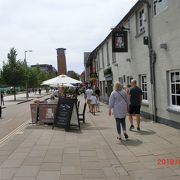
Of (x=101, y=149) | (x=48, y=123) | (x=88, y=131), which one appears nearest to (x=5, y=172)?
(x=101, y=149)

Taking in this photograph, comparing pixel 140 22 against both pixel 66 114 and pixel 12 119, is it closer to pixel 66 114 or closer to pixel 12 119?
pixel 66 114

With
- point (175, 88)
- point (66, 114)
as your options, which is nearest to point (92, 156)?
point (66, 114)

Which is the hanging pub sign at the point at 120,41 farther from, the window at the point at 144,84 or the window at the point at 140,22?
the window at the point at 144,84

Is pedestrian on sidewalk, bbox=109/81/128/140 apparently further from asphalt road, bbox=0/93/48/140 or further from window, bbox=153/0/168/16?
window, bbox=153/0/168/16

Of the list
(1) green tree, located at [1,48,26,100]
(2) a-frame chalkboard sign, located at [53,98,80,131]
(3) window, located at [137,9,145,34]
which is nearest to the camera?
(2) a-frame chalkboard sign, located at [53,98,80,131]

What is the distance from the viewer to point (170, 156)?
316 inches

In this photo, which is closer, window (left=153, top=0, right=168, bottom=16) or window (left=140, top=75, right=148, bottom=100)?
window (left=153, top=0, right=168, bottom=16)

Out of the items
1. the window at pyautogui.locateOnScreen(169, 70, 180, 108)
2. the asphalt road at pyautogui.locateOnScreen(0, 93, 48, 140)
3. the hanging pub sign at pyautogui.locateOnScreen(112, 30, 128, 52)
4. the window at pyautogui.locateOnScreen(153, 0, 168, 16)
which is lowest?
the asphalt road at pyautogui.locateOnScreen(0, 93, 48, 140)

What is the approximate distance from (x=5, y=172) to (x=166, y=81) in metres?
7.91

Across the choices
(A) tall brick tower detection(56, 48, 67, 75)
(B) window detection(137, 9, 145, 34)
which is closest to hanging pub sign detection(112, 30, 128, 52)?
(B) window detection(137, 9, 145, 34)

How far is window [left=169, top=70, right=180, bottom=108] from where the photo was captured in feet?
41.4

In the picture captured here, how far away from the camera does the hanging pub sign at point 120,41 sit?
18625 mm

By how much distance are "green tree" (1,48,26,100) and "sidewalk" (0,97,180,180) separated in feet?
125

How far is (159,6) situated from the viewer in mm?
13898
